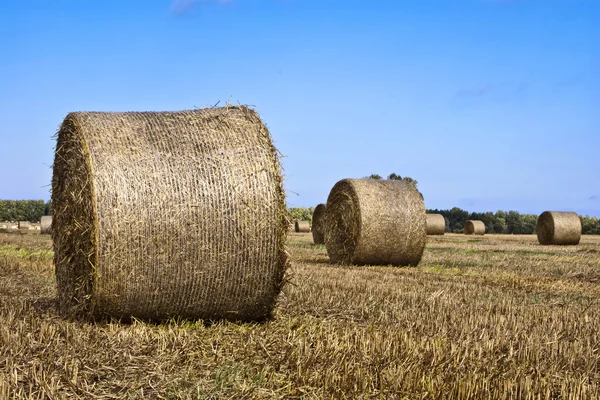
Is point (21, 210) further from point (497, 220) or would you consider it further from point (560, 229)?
point (560, 229)

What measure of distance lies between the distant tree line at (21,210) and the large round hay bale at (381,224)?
5648 centimetres

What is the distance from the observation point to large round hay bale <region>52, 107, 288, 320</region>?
21.4ft

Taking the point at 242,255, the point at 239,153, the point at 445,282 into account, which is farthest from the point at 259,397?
the point at 445,282

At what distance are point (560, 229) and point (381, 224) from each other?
1343 cm

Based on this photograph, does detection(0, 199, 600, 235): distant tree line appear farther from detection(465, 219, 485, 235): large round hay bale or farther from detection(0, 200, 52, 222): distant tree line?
detection(465, 219, 485, 235): large round hay bale

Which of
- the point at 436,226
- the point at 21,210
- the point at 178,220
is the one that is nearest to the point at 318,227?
the point at 436,226

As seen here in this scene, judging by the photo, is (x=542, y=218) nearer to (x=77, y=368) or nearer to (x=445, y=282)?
(x=445, y=282)

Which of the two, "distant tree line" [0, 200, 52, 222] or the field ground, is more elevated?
"distant tree line" [0, 200, 52, 222]

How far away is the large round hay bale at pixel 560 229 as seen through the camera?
25.3 meters

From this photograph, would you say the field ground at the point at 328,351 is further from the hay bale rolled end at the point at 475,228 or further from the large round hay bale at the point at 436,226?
the hay bale rolled end at the point at 475,228

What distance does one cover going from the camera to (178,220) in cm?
655

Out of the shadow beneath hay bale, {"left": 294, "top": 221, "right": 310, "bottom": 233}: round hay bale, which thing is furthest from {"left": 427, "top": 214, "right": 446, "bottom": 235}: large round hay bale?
the shadow beneath hay bale

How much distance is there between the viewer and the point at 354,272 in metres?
12.2

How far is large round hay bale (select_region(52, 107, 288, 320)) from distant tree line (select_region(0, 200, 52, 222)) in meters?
62.7
